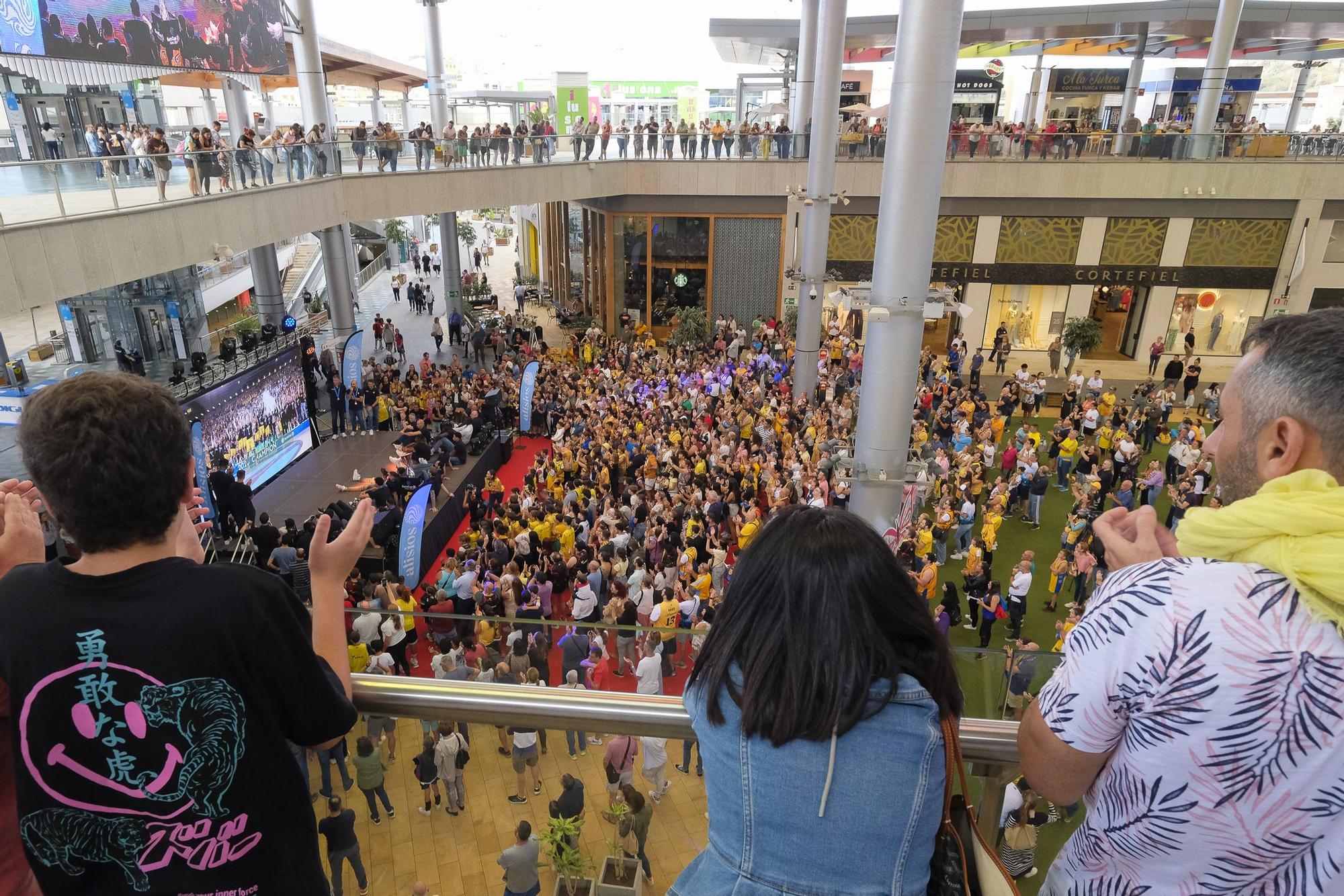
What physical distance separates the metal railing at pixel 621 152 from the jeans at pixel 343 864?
12.3 metres

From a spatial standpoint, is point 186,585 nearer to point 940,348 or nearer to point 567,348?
point 567,348

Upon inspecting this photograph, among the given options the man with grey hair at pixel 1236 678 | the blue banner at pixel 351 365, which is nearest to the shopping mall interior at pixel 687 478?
the man with grey hair at pixel 1236 678

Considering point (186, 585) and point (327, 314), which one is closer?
point (186, 585)

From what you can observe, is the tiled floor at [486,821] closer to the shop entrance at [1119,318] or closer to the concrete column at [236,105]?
the concrete column at [236,105]

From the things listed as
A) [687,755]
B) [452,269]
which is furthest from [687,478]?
[452,269]

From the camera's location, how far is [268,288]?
21031 millimetres

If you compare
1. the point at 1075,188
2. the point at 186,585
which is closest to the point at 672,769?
the point at 186,585

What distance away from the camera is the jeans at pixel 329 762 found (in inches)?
81.2

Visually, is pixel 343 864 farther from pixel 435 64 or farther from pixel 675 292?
pixel 435 64

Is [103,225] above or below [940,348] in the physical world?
above

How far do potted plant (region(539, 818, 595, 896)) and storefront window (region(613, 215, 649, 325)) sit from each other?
83.0ft

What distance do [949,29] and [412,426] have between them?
44.9 ft

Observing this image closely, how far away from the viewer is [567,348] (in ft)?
80.4

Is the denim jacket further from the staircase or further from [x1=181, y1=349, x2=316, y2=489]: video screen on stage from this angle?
the staircase
